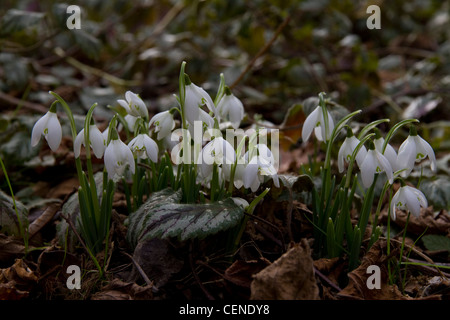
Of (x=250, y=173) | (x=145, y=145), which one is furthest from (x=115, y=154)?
(x=250, y=173)

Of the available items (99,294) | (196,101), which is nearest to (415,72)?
(196,101)

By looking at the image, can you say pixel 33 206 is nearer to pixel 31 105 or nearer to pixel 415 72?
pixel 31 105

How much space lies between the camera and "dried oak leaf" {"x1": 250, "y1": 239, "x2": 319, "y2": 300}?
114cm

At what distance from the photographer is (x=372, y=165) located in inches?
46.4

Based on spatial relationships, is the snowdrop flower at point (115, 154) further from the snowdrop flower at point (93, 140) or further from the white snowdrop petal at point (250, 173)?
the white snowdrop petal at point (250, 173)

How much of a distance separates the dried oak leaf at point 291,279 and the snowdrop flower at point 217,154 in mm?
261

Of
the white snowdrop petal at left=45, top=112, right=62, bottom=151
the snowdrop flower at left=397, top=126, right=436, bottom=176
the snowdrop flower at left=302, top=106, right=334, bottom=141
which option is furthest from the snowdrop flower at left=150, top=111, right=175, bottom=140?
the snowdrop flower at left=397, top=126, right=436, bottom=176

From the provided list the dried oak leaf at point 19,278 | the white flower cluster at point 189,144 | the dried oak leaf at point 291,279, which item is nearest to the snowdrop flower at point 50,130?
the white flower cluster at point 189,144

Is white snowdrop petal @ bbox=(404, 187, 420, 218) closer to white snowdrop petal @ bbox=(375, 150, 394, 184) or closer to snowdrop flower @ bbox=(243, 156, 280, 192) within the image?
white snowdrop petal @ bbox=(375, 150, 394, 184)

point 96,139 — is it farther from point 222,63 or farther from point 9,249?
point 222,63

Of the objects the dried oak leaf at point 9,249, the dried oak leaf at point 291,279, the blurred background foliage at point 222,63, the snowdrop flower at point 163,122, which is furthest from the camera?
the blurred background foliage at point 222,63

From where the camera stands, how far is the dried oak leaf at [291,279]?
114cm

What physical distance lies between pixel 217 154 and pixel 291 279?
338 millimetres

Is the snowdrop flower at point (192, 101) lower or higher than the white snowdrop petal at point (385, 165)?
higher
